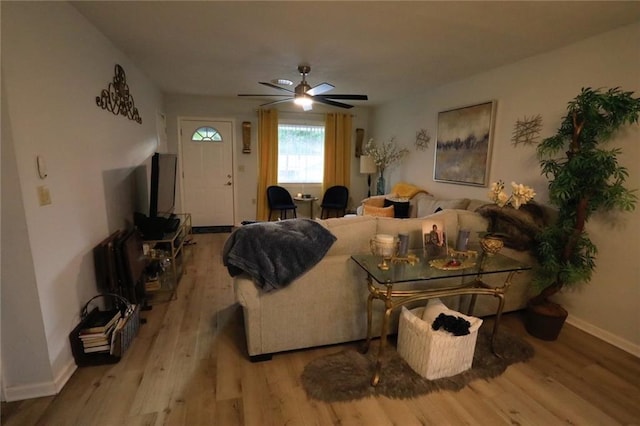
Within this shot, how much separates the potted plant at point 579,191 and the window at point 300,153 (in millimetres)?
4018

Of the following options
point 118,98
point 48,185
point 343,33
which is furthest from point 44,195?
point 343,33

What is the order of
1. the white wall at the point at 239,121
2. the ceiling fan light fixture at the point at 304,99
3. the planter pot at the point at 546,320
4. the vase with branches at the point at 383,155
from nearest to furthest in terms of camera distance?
the planter pot at the point at 546,320 < the ceiling fan light fixture at the point at 304,99 < the white wall at the point at 239,121 < the vase with branches at the point at 383,155

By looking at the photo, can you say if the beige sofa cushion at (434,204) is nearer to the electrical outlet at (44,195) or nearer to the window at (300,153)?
the window at (300,153)

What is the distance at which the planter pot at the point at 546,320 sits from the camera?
2.37 metres

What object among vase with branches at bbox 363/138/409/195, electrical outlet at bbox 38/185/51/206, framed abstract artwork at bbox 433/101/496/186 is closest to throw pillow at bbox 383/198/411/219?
framed abstract artwork at bbox 433/101/496/186

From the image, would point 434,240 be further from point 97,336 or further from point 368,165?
point 368,165

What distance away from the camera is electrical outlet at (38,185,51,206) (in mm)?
1705

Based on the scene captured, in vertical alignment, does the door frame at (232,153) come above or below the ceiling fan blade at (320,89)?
below

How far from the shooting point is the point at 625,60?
2256mm

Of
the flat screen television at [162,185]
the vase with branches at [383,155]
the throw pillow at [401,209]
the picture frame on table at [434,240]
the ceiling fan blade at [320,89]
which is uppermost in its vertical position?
the ceiling fan blade at [320,89]

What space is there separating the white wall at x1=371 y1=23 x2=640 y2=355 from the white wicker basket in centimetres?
133

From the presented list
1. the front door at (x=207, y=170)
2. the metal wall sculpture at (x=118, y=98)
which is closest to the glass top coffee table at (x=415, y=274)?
the metal wall sculpture at (x=118, y=98)

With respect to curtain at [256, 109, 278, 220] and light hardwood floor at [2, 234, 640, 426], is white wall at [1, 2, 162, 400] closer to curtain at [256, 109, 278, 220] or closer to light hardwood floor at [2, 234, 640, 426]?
light hardwood floor at [2, 234, 640, 426]

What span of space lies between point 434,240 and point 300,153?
4.20 metres
